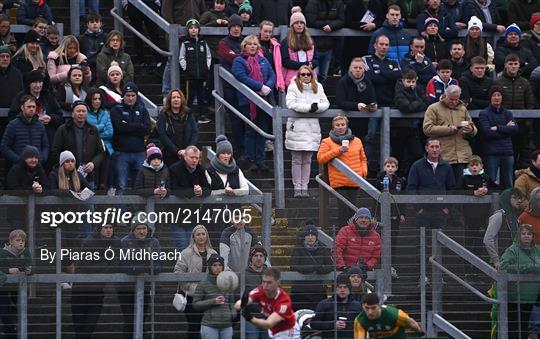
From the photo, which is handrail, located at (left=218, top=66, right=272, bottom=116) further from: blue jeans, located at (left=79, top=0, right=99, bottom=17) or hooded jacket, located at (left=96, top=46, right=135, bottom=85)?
blue jeans, located at (left=79, top=0, right=99, bottom=17)

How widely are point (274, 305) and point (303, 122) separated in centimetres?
439

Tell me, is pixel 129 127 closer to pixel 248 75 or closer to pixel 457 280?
pixel 248 75

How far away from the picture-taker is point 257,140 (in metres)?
27.8

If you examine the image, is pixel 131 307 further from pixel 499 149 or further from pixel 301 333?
pixel 499 149

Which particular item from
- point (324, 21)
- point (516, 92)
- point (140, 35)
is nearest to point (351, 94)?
point (324, 21)

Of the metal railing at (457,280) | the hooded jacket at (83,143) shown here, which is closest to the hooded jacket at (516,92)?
the metal railing at (457,280)

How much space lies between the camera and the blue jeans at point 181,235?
24.9 meters

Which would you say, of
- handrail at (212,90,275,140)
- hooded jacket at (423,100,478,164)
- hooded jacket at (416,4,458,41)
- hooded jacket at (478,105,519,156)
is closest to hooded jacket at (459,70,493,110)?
hooded jacket at (478,105,519,156)

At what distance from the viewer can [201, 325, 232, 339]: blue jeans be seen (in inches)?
947

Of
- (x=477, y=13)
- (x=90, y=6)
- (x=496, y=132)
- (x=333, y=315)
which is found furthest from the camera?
(x=90, y=6)

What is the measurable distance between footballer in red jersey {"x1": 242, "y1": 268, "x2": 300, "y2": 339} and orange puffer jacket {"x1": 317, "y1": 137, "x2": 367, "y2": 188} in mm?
3231

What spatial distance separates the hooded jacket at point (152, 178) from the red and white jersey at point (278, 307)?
8.56 ft

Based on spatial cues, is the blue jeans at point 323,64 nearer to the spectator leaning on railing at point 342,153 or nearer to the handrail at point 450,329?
the spectator leaning on railing at point 342,153

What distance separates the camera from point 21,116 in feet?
86.6
